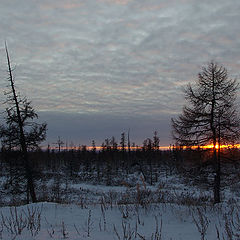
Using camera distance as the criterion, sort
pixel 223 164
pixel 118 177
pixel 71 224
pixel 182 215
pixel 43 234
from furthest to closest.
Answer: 1. pixel 118 177
2. pixel 223 164
3. pixel 182 215
4. pixel 71 224
5. pixel 43 234

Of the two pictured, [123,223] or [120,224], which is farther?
[123,223]

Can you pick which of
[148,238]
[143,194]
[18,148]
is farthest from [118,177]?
[148,238]

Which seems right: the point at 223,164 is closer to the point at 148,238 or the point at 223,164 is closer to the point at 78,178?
the point at 148,238

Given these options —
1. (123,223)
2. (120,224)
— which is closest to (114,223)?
(120,224)

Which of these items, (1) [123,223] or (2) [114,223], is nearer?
(2) [114,223]

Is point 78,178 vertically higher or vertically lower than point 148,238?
lower

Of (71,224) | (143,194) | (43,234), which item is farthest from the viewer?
(143,194)

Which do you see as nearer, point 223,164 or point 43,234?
point 43,234

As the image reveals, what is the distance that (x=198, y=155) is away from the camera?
587 inches

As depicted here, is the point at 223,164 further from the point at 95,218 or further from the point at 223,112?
the point at 95,218

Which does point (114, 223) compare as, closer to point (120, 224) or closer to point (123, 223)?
point (120, 224)

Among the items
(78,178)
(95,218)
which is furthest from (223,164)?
(78,178)

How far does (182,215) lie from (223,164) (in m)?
10.2

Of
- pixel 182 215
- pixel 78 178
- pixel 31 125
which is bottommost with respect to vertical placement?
pixel 78 178
